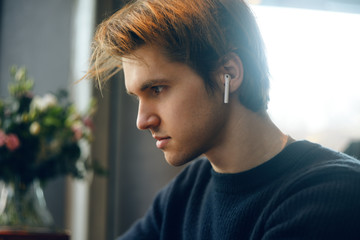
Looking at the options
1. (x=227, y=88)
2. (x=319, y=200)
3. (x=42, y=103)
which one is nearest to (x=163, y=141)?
(x=227, y=88)

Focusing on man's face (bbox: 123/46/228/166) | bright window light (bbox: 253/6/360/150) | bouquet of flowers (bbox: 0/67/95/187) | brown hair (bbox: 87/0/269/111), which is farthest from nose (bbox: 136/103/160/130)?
bouquet of flowers (bbox: 0/67/95/187)

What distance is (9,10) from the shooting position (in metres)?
2.47

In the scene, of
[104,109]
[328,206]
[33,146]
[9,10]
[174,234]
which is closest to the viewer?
[328,206]

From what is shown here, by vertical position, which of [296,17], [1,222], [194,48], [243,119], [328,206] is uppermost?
[296,17]

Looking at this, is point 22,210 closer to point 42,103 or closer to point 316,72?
point 42,103

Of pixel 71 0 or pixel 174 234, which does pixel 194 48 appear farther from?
pixel 71 0

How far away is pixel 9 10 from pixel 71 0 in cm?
34

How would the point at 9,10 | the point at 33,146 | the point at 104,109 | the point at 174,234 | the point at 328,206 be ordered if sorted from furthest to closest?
the point at 9,10 < the point at 104,109 < the point at 33,146 < the point at 174,234 < the point at 328,206

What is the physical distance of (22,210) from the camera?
5.26ft

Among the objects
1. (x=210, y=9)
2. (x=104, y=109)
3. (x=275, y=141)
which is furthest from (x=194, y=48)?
(x=104, y=109)

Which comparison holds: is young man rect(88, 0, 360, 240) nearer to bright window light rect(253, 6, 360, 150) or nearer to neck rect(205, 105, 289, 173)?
neck rect(205, 105, 289, 173)

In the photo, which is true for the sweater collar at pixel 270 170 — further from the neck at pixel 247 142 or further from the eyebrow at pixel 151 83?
the eyebrow at pixel 151 83

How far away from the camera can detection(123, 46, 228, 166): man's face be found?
930mm

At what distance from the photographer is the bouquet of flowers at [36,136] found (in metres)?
1.58
